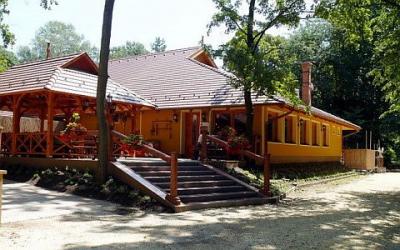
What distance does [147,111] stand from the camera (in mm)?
21766

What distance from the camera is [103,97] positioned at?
43.4 feet

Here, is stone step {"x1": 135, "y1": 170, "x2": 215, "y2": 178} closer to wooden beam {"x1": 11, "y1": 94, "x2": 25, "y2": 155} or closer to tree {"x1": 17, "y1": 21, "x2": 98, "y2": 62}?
wooden beam {"x1": 11, "y1": 94, "x2": 25, "y2": 155}

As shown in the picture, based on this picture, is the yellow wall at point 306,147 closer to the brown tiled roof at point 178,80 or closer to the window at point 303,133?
the window at point 303,133

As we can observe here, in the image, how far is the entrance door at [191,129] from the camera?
2073cm

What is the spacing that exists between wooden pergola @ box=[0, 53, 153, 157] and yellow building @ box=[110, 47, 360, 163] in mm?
1956

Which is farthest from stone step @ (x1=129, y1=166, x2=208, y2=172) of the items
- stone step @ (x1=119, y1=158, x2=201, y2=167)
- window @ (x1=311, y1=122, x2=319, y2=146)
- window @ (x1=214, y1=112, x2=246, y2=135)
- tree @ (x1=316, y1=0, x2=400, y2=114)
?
window @ (x1=311, y1=122, x2=319, y2=146)

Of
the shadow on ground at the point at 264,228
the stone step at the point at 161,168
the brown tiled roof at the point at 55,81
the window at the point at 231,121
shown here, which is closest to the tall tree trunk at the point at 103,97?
the stone step at the point at 161,168

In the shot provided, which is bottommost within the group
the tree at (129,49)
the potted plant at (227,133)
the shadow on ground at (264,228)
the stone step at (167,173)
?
the shadow on ground at (264,228)

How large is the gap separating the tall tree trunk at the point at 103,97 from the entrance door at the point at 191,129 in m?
7.76

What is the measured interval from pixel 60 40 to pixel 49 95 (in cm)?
8820

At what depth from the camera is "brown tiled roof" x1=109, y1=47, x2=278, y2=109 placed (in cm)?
1967

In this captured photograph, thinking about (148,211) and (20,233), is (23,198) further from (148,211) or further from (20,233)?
(20,233)

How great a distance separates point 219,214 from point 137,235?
335 centimetres

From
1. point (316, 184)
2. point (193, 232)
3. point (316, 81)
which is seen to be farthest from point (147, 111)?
point (316, 81)
